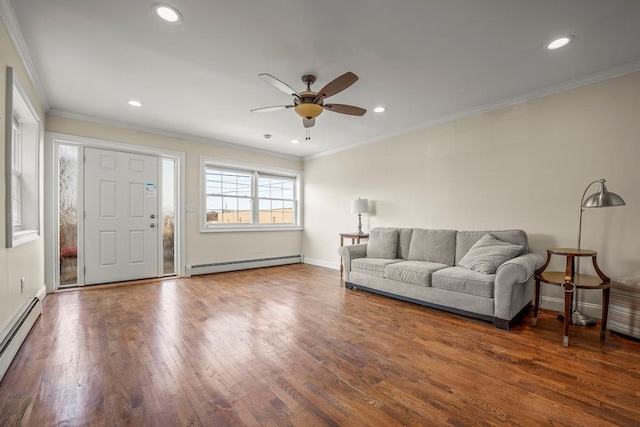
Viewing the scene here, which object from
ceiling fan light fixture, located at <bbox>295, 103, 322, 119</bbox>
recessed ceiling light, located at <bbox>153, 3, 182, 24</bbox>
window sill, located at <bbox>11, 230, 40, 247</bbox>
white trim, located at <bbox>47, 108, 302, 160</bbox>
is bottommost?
window sill, located at <bbox>11, 230, 40, 247</bbox>

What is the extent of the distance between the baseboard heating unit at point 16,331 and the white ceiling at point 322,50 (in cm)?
235

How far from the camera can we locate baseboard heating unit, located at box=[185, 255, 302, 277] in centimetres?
506

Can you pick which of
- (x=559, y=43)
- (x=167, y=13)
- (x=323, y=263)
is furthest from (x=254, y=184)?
(x=559, y=43)

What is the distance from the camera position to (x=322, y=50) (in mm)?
2492

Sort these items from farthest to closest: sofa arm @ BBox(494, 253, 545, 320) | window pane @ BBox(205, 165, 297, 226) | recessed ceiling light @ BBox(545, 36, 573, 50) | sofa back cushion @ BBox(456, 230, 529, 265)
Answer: window pane @ BBox(205, 165, 297, 226)
sofa back cushion @ BBox(456, 230, 529, 265)
sofa arm @ BBox(494, 253, 545, 320)
recessed ceiling light @ BBox(545, 36, 573, 50)

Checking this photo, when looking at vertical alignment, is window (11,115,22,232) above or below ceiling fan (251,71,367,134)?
below

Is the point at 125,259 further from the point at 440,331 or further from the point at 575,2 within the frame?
the point at 575,2

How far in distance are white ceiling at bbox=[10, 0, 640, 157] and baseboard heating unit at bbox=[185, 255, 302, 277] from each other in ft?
8.85

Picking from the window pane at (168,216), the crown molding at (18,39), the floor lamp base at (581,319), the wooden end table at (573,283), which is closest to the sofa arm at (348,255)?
the wooden end table at (573,283)

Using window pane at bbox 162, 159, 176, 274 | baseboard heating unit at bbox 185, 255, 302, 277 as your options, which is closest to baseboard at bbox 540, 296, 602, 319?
baseboard heating unit at bbox 185, 255, 302, 277

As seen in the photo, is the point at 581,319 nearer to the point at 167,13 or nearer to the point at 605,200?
the point at 605,200

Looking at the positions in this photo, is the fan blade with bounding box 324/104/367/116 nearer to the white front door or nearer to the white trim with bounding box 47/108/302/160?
the white trim with bounding box 47/108/302/160

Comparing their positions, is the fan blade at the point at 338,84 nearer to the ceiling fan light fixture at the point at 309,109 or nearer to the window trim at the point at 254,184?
the ceiling fan light fixture at the point at 309,109

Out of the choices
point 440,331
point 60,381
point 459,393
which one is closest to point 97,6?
point 60,381
